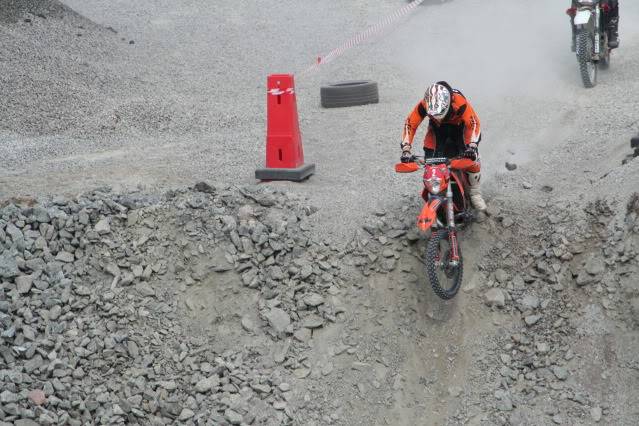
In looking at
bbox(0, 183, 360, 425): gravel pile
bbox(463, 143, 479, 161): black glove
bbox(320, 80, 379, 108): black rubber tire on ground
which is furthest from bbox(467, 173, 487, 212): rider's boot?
bbox(320, 80, 379, 108): black rubber tire on ground

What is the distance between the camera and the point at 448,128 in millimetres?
8555

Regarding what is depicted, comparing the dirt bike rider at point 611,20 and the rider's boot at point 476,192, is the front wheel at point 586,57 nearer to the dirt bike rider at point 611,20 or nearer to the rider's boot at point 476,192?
the dirt bike rider at point 611,20

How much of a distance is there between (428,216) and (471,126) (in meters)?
1.19

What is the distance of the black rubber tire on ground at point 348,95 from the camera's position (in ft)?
45.8

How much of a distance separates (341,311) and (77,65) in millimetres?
10087

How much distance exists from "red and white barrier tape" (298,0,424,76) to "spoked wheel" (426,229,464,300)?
9431 millimetres

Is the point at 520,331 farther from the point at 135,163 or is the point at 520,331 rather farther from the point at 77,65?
the point at 77,65

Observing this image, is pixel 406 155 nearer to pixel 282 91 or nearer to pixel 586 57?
pixel 282 91

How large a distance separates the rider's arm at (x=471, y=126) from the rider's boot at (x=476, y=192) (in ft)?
1.53

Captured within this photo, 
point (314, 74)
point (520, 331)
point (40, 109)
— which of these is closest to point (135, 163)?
point (40, 109)

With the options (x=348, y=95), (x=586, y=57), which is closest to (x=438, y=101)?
(x=348, y=95)

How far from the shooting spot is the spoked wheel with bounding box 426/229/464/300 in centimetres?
764

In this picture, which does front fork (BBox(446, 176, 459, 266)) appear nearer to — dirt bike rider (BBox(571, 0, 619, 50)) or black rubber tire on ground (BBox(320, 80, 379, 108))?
black rubber tire on ground (BBox(320, 80, 379, 108))

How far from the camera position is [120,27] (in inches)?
789
